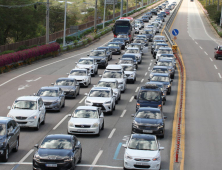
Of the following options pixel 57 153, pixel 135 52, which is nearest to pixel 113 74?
pixel 135 52

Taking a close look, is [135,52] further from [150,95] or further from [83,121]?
[83,121]

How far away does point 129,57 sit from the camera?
150ft

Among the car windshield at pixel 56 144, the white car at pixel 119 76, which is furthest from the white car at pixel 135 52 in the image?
the car windshield at pixel 56 144

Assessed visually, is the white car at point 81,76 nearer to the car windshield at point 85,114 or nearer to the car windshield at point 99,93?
the car windshield at point 99,93

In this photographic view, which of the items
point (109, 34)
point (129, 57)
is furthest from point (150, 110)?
point (109, 34)

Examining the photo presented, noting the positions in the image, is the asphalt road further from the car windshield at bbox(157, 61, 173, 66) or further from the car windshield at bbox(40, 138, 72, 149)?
the car windshield at bbox(40, 138, 72, 149)

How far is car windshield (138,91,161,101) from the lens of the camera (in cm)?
2681

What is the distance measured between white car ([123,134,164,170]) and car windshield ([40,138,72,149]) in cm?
211

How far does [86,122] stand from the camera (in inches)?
843

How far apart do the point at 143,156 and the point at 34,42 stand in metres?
47.7

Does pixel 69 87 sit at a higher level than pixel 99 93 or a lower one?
lower

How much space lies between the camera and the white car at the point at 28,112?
2203cm

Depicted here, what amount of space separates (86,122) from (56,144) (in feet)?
17.4

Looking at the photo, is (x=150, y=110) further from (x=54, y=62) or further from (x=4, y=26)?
(x=4, y=26)
